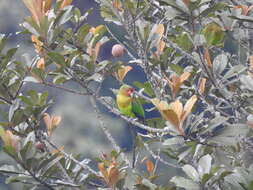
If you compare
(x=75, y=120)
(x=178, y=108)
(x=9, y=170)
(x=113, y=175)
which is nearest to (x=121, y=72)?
(x=113, y=175)

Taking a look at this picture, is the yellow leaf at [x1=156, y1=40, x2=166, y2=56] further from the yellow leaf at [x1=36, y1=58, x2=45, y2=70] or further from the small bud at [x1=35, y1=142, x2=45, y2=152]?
the small bud at [x1=35, y1=142, x2=45, y2=152]

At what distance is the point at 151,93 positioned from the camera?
2.19 metres

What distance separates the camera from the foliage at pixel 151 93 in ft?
5.31

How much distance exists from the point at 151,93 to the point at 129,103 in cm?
66

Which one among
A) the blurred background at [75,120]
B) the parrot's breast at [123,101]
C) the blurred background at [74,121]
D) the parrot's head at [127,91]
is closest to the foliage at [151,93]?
the parrot's head at [127,91]

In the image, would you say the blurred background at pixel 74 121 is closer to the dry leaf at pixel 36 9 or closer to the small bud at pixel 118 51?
the small bud at pixel 118 51

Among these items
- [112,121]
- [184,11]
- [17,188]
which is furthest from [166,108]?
[112,121]

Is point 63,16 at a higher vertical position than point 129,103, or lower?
higher

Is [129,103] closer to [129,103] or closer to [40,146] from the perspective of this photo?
[129,103]

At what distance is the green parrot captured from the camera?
8.58ft

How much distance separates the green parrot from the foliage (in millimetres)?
299

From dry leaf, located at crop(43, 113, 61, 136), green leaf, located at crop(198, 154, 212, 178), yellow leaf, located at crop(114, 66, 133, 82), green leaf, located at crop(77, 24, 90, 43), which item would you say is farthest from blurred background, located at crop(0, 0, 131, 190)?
green leaf, located at crop(198, 154, 212, 178)

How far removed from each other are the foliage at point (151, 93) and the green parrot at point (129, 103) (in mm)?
299

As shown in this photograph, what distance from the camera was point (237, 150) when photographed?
2166 millimetres
